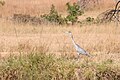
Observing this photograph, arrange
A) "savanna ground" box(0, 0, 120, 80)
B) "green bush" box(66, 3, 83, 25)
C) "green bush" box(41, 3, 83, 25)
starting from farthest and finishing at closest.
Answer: "green bush" box(66, 3, 83, 25) < "green bush" box(41, 3, 83, 25) < "savanna ground" box(0, 0, 120, 80)

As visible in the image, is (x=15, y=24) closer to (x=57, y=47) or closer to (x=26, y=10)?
(x=57, y=47)

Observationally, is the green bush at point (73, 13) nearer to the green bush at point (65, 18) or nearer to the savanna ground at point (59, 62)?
the green bush at point (65, 18)

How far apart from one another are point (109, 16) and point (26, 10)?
A: 12476 mm

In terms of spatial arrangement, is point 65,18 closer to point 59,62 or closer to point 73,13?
point 73,13

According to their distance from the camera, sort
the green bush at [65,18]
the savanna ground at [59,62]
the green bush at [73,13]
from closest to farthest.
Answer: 1. the savanna ground at [59,62]
2. the green bush at [65,18]
3. the green bush at [73,13]

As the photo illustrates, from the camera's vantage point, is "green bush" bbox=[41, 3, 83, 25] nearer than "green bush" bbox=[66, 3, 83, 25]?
Yes

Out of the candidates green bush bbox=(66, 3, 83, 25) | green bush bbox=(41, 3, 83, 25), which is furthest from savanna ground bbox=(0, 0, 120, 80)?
green bush bbox=(66, 3, 83, 25)

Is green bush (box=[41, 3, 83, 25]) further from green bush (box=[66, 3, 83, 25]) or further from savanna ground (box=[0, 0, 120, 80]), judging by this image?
savanna ground (box=[0, 0, 120, 80])

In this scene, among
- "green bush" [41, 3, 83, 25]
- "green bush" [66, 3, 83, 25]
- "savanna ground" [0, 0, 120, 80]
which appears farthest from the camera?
"green bush" [66, 3, 83, 25]

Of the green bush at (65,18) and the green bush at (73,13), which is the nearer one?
the green bush at (65,18)

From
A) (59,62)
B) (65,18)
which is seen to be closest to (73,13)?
(65,18)

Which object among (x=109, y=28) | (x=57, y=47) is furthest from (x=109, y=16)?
(x=57, y=47)

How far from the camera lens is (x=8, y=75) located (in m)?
10.1

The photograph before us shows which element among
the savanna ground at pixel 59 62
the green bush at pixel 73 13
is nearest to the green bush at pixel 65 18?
the green bush at pixel 73 13
